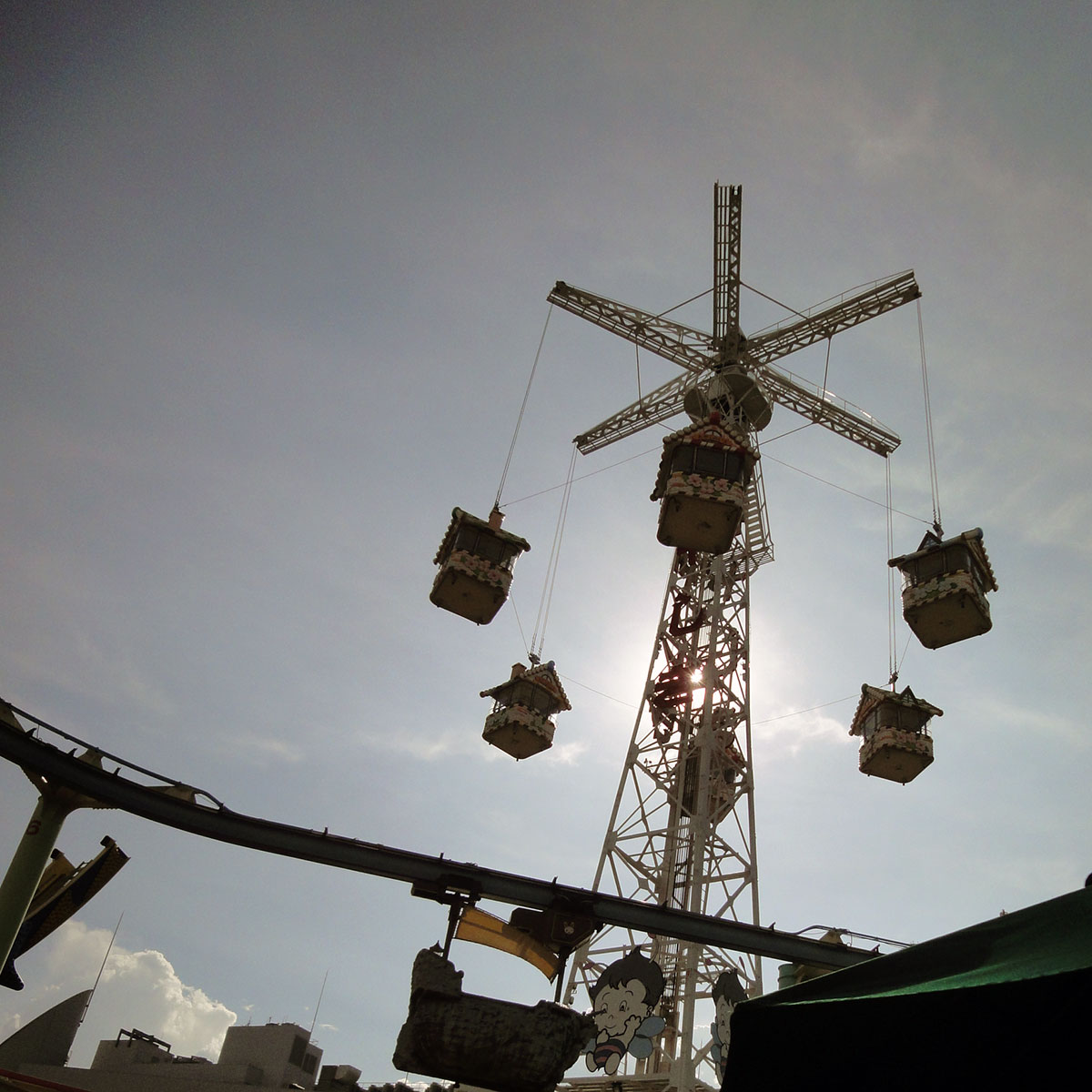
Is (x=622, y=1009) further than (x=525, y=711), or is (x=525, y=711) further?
(x=525, y=711)

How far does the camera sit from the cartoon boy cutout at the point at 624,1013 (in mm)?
7270

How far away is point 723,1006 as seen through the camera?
328 inches

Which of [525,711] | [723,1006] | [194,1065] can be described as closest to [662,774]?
[525,711]

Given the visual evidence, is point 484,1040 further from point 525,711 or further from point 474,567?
point 525,711

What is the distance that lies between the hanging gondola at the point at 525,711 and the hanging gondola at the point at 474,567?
217cm

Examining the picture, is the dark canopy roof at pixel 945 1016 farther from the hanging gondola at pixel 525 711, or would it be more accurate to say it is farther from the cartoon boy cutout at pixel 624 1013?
the hanging gondola at pixel 525 711

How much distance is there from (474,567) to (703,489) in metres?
3.82

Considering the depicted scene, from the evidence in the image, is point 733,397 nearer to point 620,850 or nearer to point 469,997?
point 620,850

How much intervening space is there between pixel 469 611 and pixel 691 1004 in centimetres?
776

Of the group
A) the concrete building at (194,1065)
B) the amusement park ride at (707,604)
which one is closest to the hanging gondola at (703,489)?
the amusement park ride at (707,604)

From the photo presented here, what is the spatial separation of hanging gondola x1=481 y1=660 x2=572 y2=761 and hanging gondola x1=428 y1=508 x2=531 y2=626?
2168 mm

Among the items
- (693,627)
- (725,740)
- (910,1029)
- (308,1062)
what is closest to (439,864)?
(910,1029)

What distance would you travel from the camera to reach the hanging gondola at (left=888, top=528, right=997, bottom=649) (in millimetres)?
13875

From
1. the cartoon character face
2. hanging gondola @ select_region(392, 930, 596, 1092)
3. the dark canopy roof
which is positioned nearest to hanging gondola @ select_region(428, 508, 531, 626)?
the cartoon character face
